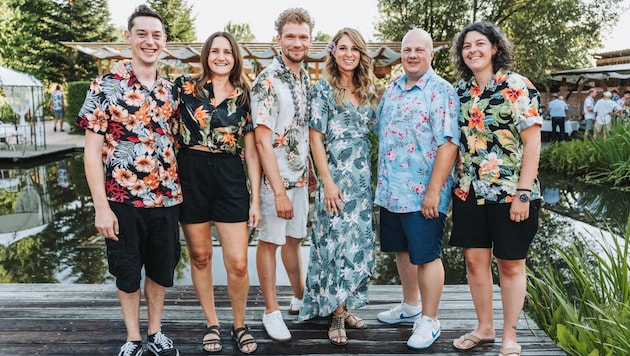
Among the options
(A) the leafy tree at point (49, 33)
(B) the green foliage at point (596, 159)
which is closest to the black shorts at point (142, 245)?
(B) the green foliage at point (596, 159)

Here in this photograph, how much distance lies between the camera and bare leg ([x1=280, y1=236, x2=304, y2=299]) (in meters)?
3.17

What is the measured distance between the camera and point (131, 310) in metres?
2.71

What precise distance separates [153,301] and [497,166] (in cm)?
188

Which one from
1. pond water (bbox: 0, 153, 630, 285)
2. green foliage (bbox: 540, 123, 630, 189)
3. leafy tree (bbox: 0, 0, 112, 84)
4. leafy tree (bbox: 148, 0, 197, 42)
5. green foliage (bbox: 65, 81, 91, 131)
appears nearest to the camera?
pond water (bbox: 0, 153, 630, 285)

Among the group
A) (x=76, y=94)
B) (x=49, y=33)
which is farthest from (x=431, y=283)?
(x=49, y=33)

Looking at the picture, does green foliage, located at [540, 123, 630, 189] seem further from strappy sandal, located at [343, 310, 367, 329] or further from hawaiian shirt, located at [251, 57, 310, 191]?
hawaiian shirt, located at [251, 57, 310, 191]

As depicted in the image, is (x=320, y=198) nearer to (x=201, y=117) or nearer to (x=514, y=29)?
(x=201, y=117)

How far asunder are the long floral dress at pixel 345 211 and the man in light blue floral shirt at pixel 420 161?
0.12 m

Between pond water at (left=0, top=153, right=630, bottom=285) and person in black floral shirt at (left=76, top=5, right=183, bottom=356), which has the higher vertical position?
person in black floral shirt at (left=76, top=5, right=183, bottom=356)

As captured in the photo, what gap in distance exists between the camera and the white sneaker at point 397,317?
10.6 feet

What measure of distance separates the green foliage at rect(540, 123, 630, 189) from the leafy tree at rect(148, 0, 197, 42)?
25.8 m

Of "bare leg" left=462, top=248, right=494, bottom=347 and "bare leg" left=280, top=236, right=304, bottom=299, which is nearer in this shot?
"bare leg" left=462, top=248, right=494, bottom=347

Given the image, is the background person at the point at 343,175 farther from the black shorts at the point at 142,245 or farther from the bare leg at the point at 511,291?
the black shorts at the point at 142,245

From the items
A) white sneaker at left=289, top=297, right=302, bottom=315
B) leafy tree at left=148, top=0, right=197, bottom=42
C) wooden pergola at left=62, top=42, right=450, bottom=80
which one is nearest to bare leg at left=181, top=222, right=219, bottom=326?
white sneaker at left=289, top=297, right=302, bottom=315
